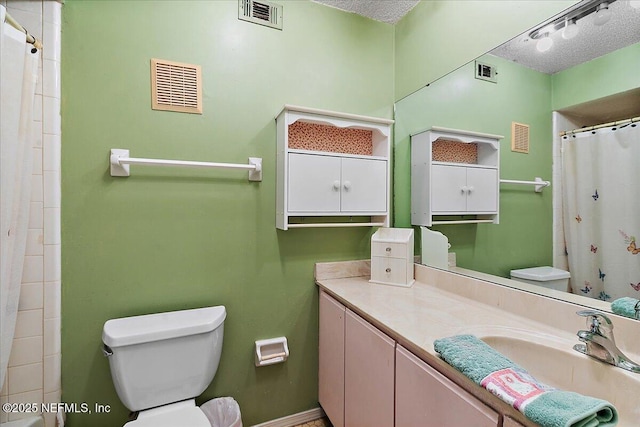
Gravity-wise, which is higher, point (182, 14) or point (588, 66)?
point (182, 14)

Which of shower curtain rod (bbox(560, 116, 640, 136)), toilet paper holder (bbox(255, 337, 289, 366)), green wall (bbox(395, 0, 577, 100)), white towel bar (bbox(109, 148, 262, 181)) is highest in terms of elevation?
green wall (bbox(395, 0, 577, 100))

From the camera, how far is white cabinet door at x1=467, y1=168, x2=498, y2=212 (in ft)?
4.42

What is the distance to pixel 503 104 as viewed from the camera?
1.31 m

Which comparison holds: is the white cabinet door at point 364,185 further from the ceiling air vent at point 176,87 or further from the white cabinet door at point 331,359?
the ceiling air vent at point 176,87

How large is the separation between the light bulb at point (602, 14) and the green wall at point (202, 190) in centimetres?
106

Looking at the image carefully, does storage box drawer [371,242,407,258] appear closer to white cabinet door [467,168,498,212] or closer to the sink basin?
white cabinet door [467,168,498,212]

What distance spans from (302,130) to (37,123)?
116cm

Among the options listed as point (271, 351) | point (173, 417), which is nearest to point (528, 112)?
point (271, 351)

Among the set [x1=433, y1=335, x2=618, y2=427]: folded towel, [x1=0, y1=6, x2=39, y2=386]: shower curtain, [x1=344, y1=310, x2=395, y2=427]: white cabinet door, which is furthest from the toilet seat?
[x1=433, y1=335, x2=618, y2=427]: folded towel

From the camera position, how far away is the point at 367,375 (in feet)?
3.80

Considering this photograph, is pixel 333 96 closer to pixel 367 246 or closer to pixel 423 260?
pixel 367 246

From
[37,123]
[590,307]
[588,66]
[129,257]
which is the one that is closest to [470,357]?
[590,307]

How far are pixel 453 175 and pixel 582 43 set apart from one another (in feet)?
2.26

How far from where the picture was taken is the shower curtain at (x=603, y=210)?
90cm
